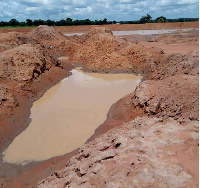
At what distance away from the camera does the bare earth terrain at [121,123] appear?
579 cm

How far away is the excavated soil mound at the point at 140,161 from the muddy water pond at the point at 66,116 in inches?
104

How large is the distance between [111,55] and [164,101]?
40.2 ft

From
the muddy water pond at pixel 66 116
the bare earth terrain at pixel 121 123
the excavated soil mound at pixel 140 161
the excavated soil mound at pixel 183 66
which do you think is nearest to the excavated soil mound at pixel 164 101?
the bare earth terrain at pixel 121 123

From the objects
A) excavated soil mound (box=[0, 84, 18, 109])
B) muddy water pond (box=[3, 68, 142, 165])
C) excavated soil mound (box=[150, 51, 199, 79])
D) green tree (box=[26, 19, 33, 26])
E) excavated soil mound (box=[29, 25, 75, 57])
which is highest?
green tree (box=[26, 19, 33, 26])

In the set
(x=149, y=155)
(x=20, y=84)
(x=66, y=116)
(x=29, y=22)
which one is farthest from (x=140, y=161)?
(x=29, y=22)

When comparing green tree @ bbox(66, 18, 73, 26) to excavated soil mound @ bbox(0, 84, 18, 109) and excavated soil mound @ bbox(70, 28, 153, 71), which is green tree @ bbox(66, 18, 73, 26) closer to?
excavated soil mound @ bbox(70, 28, 153, 71)

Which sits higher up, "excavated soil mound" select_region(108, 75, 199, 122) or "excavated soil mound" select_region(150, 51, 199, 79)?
"excavated soil mound" select_region(150, 51, 199, 79)

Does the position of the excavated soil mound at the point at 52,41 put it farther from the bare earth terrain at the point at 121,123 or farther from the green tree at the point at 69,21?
the green tree at the point at 69,21

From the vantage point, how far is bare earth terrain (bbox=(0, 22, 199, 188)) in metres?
5.79

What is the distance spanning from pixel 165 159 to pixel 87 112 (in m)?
7.03

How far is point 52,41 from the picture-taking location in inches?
1248

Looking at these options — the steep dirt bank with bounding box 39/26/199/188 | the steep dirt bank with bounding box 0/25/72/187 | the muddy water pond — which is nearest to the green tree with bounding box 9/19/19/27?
the steep dirt bank with bounding box 0/25/72/187

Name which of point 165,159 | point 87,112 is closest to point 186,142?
point 165,159

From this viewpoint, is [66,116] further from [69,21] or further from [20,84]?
[69,21]
